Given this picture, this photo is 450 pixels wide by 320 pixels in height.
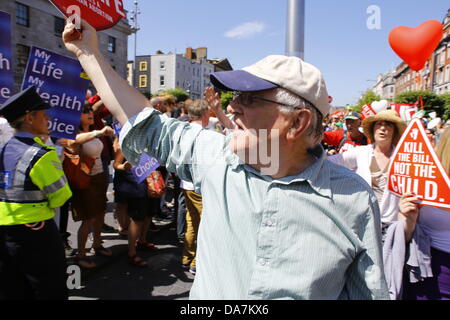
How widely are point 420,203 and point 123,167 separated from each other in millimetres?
3203

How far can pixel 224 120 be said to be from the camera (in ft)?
12.9

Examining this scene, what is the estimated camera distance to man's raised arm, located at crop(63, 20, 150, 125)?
1.28 m

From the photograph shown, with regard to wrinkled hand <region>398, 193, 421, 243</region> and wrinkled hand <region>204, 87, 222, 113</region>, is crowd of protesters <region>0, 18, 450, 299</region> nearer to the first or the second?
wrinkled hand <region>398, 193, 421, 243</region>

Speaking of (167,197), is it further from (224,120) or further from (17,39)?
(17,39)

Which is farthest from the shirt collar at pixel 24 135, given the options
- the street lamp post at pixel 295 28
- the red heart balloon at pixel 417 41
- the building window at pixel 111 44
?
the building window at pixel 111 44

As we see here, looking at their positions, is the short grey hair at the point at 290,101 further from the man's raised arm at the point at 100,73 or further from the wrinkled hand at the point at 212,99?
the wrinkled hand at the point at 212,99

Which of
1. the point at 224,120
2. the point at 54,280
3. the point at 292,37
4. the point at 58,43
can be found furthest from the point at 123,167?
the point at 58,43

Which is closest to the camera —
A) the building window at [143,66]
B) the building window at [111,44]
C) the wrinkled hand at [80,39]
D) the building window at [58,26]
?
the wrinkled hand at [80,39]

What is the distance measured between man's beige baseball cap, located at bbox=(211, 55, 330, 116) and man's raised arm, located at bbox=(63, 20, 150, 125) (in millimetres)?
438

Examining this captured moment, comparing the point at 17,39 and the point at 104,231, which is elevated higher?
the point at 17,39

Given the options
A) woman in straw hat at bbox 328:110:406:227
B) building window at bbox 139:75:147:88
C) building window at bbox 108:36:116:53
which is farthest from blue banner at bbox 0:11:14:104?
building window at bbox 139:75:147:88

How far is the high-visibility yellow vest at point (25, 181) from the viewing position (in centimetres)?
229

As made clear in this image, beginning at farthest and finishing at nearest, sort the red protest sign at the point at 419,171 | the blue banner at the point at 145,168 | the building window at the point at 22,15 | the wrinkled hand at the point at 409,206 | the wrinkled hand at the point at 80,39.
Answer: the building window at the point at 22,15
the blue banner at the point at 145,168
the wrinkled hand at the point at 409,206
the red protest sign at the point at 419,171
the wrinkled hand at the point at 80,39

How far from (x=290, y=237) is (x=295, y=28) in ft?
8.51
